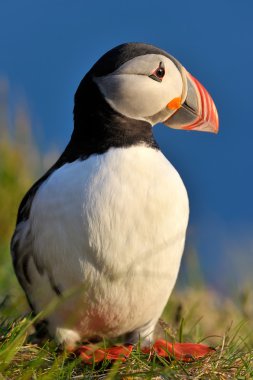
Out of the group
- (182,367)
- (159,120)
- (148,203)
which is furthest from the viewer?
(159,120)

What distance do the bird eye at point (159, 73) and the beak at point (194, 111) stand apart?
0.16m

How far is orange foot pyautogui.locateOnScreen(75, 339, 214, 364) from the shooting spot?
3986mm

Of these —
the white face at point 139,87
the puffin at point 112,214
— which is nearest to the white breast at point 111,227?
the puffin at point 112,214

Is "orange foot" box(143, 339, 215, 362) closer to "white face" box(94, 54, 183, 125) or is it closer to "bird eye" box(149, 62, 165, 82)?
"white face" box(94, 54, 183, 125)

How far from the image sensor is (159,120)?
4.46 meters

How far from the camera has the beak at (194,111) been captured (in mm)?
4500

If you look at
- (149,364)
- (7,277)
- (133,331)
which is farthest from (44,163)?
(149,364)

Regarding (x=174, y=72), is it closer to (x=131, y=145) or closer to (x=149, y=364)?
(x=131, y=145)

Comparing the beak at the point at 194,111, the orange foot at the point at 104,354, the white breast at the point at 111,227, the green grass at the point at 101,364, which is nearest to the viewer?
the green grass at the point at 101,364

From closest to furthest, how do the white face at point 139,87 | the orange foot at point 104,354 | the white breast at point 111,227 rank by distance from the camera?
the orange foot at point 104,354
the white breast at point 111,227
the white face at point 139,87

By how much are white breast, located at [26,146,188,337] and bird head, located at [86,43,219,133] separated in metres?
0.24

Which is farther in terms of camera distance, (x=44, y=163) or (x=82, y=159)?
(x=44, y=163)

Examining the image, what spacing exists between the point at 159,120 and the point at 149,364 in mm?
1346

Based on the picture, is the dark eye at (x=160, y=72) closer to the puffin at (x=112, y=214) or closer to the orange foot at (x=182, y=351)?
the puffin at (x=112, y=214)
